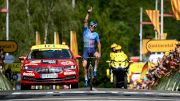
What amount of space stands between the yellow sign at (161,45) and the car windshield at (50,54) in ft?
55.2

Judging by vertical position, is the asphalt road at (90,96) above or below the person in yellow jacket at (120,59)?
below

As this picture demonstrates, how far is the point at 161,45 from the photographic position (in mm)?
38531

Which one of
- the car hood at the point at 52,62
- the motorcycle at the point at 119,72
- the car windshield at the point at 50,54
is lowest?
the motorcycle at the point at 119,72

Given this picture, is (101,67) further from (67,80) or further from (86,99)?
(86,99)

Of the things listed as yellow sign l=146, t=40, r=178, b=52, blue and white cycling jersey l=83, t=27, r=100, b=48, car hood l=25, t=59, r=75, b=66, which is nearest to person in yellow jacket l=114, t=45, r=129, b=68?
blue and white cycling jersey l=83, t=27, r=100, b=48

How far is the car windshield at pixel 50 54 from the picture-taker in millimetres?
21675

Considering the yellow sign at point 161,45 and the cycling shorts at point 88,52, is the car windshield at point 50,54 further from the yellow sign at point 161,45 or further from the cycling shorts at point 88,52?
the yellow sign at point 161,45

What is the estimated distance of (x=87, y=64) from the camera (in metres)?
22.2

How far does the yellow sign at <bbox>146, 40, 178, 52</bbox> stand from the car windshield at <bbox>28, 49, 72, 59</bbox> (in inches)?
662

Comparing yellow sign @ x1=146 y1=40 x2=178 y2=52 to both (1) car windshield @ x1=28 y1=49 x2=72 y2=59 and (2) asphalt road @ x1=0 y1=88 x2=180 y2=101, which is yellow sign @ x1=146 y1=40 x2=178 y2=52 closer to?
(1) car windshield @ x1=28 y1=49 x2=72 y2=59

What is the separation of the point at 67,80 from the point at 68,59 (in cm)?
81

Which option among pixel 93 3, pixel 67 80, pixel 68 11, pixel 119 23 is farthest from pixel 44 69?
pixel 119 23

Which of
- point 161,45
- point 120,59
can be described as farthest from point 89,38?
point 161,45

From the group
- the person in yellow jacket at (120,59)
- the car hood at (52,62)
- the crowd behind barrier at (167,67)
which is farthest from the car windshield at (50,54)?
the crowd behind barrier at (167,67)
